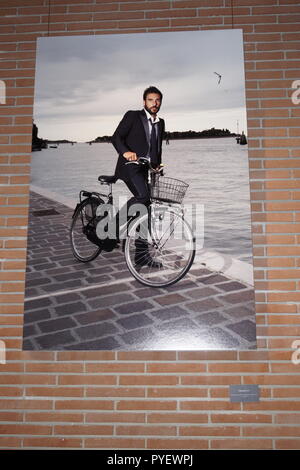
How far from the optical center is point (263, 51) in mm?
1677

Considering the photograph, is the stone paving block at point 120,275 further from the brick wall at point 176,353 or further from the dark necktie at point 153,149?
the dark necktie at point 153,149

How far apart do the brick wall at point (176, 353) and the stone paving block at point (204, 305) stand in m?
0.20

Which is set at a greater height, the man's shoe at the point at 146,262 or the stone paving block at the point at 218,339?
the man's shoe at the point at 146,262

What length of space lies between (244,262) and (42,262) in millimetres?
977

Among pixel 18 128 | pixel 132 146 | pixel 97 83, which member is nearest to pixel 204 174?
pixel 132 146

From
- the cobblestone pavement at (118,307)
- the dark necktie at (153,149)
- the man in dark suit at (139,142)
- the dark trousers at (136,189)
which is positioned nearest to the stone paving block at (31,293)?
the cobblestone pavement at (118,307)

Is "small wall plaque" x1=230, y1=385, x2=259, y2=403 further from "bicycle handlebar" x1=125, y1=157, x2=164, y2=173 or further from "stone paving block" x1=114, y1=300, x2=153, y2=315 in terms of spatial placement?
"bicycle handlebar" x1=125, y1=157, x2=164, y2=173

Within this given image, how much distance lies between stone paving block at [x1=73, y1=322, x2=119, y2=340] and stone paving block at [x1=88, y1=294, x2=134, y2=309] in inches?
3.4

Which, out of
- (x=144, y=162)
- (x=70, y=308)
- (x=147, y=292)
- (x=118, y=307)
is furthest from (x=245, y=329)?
(x=144, y=162)

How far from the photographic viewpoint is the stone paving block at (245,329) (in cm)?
149

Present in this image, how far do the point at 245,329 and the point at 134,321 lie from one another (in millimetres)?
507

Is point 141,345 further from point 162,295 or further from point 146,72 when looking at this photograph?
point 146,72

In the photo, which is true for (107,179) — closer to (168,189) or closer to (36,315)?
(168,189)

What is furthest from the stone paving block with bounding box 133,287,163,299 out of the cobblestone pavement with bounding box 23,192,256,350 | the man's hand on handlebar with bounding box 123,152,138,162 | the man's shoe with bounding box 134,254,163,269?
the man's hand on handlebar with bounding box 123,152,138,162
